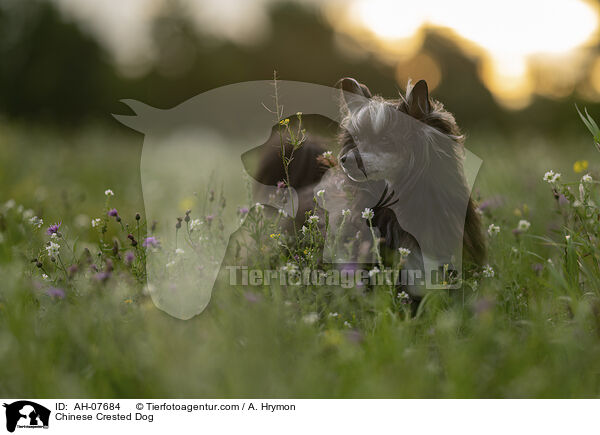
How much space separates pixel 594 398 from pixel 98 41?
17.9 meters

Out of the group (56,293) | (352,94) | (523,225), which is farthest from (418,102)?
(56,293)

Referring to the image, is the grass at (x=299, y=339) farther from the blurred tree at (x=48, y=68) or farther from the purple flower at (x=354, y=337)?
the blurred tree at (x=48, y=68)

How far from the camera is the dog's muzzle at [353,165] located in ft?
9.50

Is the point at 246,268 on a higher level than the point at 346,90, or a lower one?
lower

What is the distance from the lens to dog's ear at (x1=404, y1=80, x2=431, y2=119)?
289cm

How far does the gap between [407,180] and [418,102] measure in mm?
480

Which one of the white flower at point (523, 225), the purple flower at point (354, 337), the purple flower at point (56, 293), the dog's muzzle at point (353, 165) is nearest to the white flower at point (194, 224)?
the purple flower at point (56, 293)

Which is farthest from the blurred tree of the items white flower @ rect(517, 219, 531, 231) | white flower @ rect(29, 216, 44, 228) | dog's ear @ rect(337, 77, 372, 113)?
white flower @ rect(517, 219, 531, 231)

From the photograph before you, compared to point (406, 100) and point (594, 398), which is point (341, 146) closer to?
point (406, 100)

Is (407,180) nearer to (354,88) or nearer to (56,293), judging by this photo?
(354,88)
